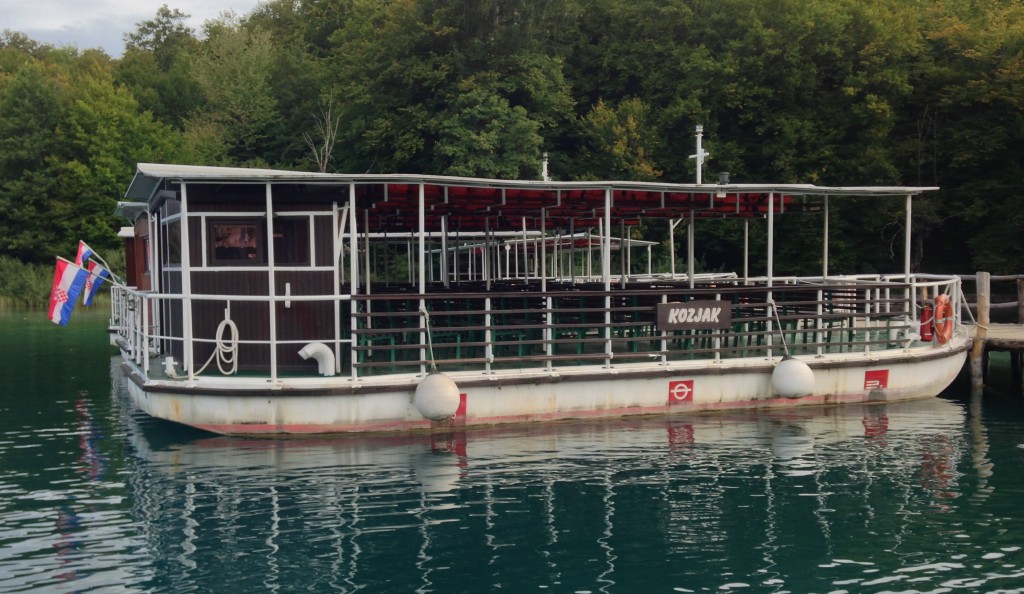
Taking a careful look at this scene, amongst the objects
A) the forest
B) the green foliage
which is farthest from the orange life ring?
the green foliage

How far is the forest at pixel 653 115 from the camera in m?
44.3

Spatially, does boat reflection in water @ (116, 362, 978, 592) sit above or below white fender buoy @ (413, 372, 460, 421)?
below

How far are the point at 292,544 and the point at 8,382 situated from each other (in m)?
15.5

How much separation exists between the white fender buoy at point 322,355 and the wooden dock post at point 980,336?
42.6 ft

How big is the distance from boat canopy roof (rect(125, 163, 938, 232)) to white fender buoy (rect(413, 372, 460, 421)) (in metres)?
2.74

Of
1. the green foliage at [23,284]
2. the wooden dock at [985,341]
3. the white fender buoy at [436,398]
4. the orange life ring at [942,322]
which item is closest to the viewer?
the white fender buoy at [436,398]

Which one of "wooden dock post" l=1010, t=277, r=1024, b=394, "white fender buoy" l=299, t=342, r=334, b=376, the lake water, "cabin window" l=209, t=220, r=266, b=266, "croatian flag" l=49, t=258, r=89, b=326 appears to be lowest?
the lake water

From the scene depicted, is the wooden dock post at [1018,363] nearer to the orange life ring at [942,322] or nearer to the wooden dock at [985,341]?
the wooden dock at [985,341]


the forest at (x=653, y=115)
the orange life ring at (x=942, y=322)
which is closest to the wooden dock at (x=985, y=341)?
the orange life ring at (x=942, y=322)

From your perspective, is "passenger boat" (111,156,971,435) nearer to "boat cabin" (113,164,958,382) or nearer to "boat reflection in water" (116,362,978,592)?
"boat cabin" (113,164,958,382)

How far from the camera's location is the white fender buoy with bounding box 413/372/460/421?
14.3m

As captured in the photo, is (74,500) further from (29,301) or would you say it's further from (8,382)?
(29,301)

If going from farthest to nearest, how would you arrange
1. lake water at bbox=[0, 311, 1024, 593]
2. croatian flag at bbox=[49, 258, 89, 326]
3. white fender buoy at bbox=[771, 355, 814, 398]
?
croatian flag at bbox=[49, 258, 89, 326], white fender buoy at bbox=[771, 355, 814, 398], lake water at bbox=[0, 311, 1024, 593]

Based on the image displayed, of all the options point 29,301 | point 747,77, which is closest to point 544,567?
point 747,77
